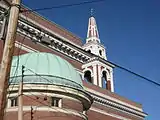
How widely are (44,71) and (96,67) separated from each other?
23.9 m

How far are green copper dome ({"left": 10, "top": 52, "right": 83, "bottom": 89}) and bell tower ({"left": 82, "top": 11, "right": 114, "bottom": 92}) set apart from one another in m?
18.3

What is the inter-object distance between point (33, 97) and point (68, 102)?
248 centimetres

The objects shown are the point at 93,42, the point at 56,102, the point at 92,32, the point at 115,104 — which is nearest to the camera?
the point at 56,102

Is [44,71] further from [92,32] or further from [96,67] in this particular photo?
[92,32]

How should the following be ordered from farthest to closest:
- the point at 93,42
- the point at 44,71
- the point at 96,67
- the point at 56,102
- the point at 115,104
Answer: the point at 93,42, the point at 96,67, the point at 115,104, the point at 44,71, the point at 56,102

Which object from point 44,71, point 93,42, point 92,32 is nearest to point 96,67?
point 93,42

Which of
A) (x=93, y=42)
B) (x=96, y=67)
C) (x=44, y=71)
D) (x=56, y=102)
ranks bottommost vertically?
(x=56, y=102)

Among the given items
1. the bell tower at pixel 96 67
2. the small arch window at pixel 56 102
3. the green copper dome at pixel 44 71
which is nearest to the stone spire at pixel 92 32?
the bell tower at pixel 96 67

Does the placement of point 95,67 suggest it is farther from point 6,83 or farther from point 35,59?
point 6,83

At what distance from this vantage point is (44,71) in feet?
71.9

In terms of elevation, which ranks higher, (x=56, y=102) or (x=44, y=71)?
(x=44, y=71)

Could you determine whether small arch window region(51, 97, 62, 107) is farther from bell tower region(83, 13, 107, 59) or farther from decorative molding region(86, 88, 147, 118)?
bell tower region(83, 13, 107, 59)

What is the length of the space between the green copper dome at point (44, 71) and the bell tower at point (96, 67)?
18.3 m

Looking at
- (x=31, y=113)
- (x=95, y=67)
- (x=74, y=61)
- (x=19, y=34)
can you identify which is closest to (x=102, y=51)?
(x=95, y=67)
